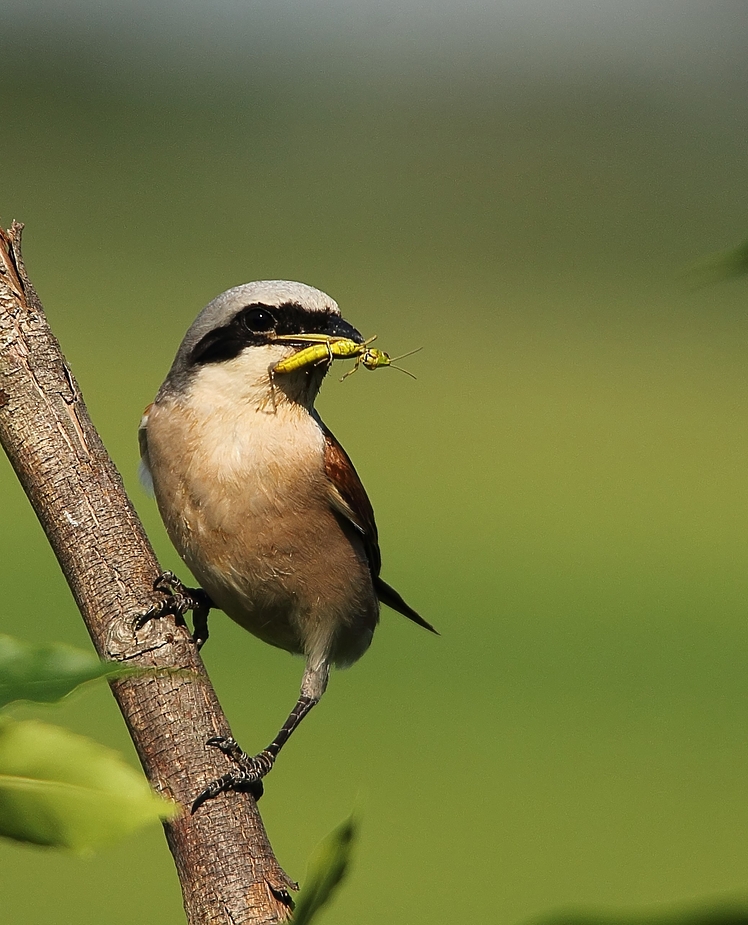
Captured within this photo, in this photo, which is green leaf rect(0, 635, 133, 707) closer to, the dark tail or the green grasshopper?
the green grasshopper

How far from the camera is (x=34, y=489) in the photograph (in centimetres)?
170

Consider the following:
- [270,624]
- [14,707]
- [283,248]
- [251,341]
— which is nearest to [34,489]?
[14,707]

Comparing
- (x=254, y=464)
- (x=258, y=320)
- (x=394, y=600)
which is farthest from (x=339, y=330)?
(x=394, y=600)

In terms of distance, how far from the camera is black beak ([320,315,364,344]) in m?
2.87

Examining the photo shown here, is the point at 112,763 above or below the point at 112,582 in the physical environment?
above

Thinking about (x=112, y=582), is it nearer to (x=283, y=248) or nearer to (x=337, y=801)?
(x=337, y=801)

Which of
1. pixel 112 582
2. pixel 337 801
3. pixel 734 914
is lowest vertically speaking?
pixel 337 801

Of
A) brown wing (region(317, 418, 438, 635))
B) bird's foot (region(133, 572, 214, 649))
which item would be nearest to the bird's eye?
brown wing (region(317, 418, 438, 635))

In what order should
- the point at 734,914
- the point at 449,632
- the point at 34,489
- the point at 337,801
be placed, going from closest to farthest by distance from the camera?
the point at 734,914
the point at 34,489
the point at 337,801
the point at 449,632

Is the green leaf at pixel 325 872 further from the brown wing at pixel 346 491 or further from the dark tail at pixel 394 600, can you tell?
the dark tail at pixel 394 600

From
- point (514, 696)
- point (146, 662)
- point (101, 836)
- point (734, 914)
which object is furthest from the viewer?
point (514, 696)

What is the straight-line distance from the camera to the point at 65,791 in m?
0.66

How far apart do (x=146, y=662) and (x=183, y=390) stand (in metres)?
1.50

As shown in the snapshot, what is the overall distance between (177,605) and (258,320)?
3.98ft
